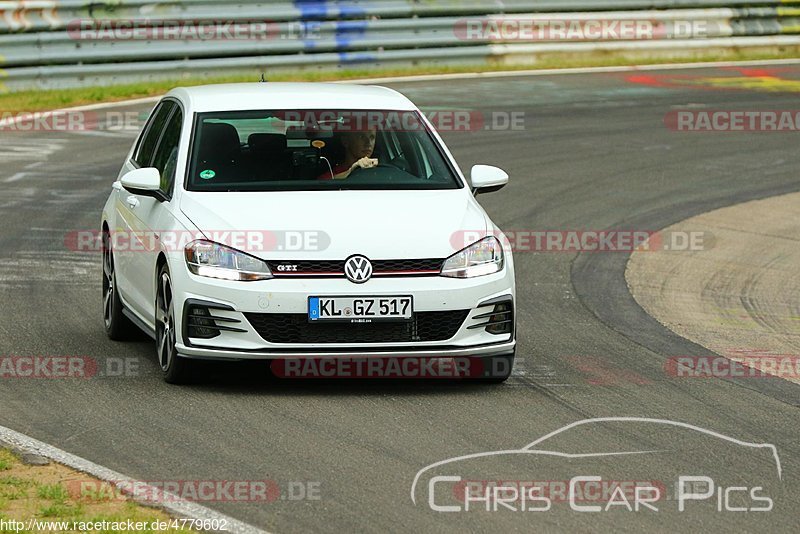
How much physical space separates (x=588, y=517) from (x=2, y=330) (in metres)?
5.15

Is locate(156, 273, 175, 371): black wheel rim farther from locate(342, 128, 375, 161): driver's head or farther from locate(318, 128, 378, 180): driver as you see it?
locate(342, 128, 375, 161): driver's head

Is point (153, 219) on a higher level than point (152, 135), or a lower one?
lower

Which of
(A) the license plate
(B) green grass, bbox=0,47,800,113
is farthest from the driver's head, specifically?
→ (B) green grass, bbox=0,47,800,113

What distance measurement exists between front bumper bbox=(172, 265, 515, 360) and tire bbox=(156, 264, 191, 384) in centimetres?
12

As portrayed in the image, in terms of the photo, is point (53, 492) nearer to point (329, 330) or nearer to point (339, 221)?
point (329, 330)

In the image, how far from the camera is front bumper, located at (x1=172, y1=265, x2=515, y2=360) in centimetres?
827

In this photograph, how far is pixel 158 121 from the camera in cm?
1045

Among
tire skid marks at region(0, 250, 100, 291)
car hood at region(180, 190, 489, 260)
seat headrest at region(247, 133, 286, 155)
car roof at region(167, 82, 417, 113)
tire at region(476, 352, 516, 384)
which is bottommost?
tire skid marks at region(0, 250, 100, 291)

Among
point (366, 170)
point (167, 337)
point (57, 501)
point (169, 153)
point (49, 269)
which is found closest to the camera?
point (57, 501)

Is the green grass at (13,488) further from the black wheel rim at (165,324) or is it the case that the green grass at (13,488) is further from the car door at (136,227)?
the car door at (136,227)

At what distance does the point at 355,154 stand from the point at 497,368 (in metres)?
1.60

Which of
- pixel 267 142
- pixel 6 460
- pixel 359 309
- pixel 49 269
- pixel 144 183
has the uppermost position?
pixel 267 142

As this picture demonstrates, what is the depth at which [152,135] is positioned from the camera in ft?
34.1

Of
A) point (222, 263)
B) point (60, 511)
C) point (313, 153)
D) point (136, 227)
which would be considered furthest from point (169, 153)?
point (60, 511)
